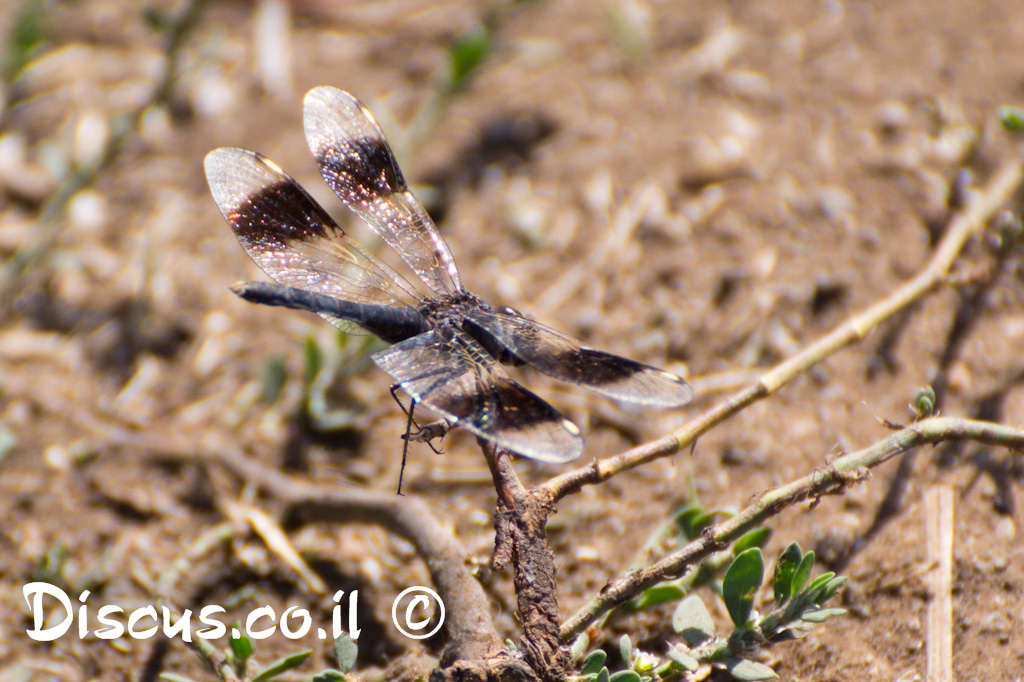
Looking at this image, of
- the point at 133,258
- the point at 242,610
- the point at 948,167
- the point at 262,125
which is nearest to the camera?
the point at 242,610

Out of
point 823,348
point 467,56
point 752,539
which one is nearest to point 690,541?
point 752,539

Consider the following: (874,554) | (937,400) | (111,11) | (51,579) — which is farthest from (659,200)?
(111,11)

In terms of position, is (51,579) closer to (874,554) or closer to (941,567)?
(874,554)

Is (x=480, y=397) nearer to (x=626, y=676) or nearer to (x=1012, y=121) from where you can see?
(x=626, y=676)

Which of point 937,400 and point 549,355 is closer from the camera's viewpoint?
point 549,355

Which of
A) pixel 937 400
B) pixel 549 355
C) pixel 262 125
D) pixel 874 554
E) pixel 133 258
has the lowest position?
pixel 874 554

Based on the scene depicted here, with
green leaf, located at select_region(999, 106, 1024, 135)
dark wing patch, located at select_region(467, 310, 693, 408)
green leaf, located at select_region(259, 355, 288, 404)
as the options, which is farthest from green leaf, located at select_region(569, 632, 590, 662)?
green leaf, located at select_region(999, 106, 1024, 135)

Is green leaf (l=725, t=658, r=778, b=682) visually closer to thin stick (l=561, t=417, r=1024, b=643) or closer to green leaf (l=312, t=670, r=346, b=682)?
thin stick (l=561, t=417, r=1024, b=643)
